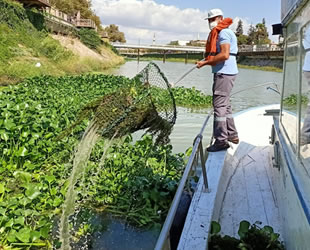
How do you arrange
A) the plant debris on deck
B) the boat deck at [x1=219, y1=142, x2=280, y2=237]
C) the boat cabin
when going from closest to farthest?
1. the boat cabin
2. the plant debris on deck
3. the boat deck at [x1=219, y1=142, x2=280, y2=237]

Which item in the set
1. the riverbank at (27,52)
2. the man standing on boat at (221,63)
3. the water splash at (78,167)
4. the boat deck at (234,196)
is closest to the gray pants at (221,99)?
the man standing on boat at (221,63)

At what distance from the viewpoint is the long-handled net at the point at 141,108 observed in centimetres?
420

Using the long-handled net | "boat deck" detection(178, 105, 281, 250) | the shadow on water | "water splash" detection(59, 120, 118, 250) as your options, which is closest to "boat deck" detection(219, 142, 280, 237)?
"boat deck" detection(178, 105, 281, 250)

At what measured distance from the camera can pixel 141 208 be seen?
4.55m

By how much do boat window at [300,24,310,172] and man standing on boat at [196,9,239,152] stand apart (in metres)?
1.65

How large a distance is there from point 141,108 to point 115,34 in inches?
3240

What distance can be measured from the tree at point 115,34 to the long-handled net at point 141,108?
8029 centimetres

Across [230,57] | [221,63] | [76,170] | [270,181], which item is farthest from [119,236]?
[230,57]

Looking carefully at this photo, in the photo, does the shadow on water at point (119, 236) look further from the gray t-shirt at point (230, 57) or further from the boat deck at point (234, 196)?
the gray t-shirt at point (230, 57)

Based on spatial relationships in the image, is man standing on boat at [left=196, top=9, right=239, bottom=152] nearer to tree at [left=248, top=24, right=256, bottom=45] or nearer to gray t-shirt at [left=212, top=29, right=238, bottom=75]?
gray t-shirt at [left=212, top=29, right=238, bottom=75]

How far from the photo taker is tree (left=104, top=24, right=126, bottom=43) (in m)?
83.1

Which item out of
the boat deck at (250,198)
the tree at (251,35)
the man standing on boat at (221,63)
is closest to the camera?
the boat deck at (250,198)

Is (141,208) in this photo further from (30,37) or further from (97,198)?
(30,37)

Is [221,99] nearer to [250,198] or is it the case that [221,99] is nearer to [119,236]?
[250,198]
